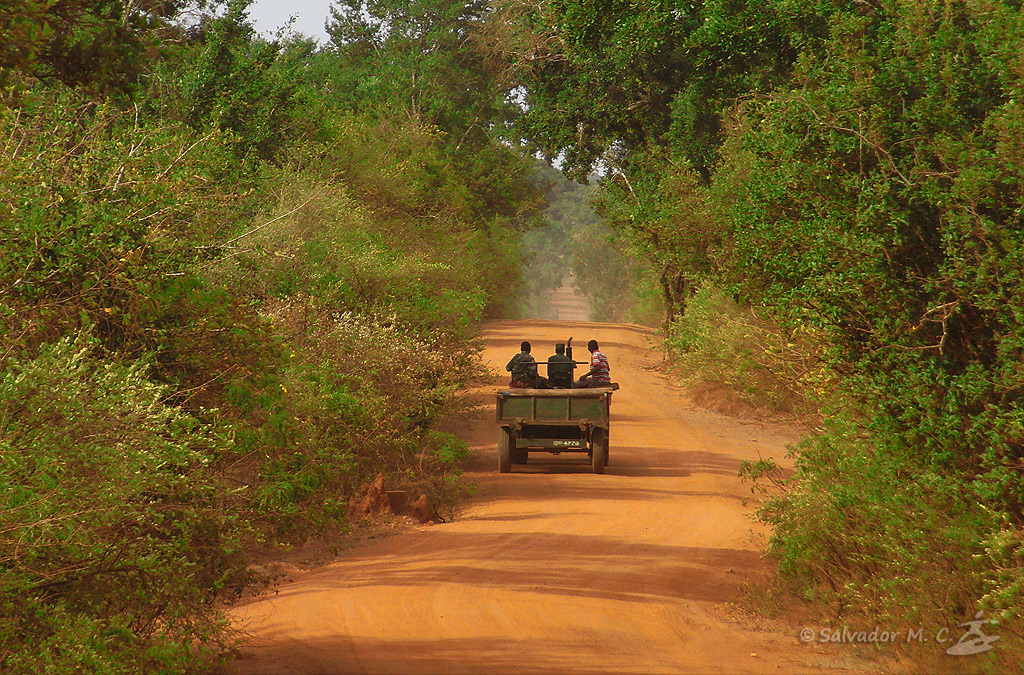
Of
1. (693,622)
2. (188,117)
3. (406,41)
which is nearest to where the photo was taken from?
(693,622)

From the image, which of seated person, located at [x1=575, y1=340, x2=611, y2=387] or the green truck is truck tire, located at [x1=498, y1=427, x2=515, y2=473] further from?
seated person, located at [x1=575, y1=340, x2=611, y2=387]

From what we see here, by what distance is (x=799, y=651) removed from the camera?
28.2 ft

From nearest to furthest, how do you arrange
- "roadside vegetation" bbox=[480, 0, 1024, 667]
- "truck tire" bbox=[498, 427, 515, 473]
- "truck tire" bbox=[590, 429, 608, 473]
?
"roadside vegetation" bbox=[480, 0, 1024, 667], "truck tire" bbox=[590, 429, 608, 473], "truck tire" bbox=[498, 427, 515, 473]

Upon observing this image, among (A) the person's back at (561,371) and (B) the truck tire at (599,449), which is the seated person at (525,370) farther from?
(B) the truck tire at (599,449)

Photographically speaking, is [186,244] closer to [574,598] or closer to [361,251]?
[574,598]

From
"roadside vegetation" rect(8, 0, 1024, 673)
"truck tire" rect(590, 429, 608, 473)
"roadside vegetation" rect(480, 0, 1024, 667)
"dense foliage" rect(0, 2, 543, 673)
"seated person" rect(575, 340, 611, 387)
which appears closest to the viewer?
"dense foliage" rect(0, 2, 543, 673)

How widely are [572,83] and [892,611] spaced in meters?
23.9

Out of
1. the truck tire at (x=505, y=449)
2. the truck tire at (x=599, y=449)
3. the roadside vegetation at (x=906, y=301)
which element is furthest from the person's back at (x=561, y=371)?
the roadside vegetation at (x=906, y=301)

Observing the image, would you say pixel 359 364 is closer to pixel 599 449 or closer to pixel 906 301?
pixel 599 449

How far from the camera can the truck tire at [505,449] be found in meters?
17.0

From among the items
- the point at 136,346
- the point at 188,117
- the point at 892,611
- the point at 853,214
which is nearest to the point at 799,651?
the point at 892,611

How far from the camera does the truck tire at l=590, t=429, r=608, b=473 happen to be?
16844 mm

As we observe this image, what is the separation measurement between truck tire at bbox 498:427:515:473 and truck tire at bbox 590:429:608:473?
1.28 meters

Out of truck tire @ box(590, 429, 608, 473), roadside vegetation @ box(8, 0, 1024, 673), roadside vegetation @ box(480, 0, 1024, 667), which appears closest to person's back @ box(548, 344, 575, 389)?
truck tire @ box(590, 429, 608, 473)
